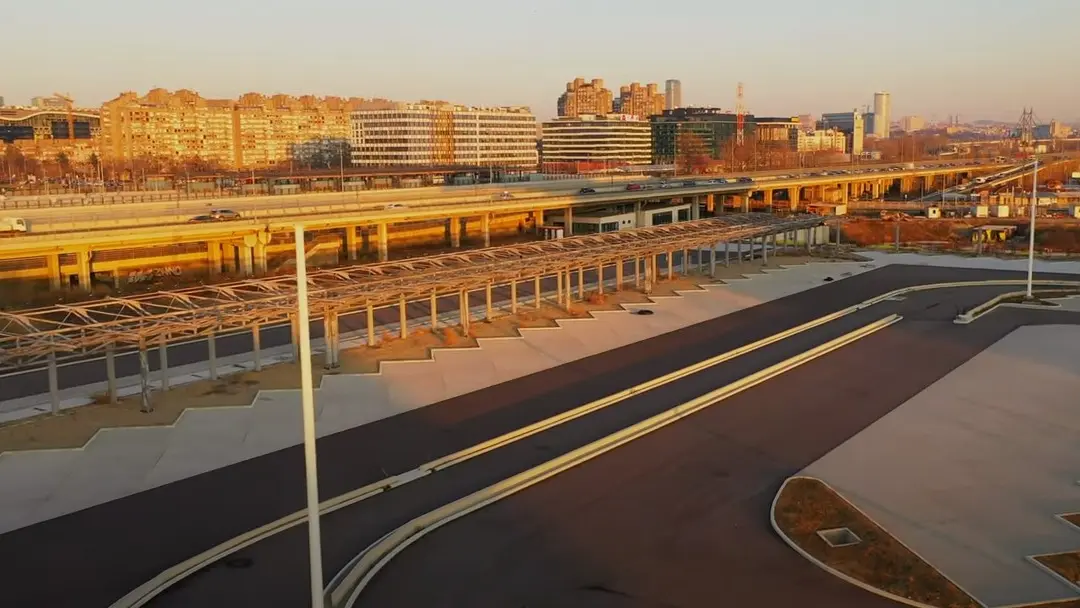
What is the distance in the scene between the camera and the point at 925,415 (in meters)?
19.2

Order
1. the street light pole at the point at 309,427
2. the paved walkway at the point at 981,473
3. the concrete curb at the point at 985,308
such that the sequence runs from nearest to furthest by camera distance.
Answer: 1. the street light pole at the point at 309,427
2. the paved walkway at the point at 981,473
3. the concrete curb at the point at 985,308

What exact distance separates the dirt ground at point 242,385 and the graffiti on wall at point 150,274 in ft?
66.2

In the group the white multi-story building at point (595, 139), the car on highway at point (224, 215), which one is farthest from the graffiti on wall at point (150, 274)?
the white multi-story building at point (595, 139)

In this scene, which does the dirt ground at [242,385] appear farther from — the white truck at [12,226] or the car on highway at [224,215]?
the white truck at [12,226]

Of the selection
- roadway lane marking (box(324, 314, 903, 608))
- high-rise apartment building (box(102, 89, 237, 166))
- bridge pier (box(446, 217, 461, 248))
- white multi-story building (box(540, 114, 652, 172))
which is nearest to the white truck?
bridge pier (box(446, 217, 461, 248))

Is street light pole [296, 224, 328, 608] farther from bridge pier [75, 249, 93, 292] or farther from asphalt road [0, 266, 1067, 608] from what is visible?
bridge pier [75, 249, 93, 292]

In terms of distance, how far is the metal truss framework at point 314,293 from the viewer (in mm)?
18812

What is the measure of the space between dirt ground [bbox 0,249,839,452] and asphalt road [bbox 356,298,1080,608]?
30.0ft

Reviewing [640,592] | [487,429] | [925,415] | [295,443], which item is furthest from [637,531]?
[925,415]

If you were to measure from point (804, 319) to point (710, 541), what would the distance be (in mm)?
18881

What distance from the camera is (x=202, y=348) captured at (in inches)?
1007

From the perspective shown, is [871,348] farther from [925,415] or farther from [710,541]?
[710,541]

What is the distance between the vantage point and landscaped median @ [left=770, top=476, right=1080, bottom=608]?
11.1 m

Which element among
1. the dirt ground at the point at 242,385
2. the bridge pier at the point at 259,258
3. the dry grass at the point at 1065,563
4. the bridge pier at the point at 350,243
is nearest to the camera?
the dry grass at the point at 1065,563
